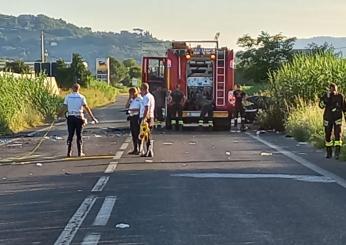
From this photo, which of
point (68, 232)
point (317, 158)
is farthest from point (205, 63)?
point (68, 232)

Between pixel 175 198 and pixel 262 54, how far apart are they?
50.3 meters

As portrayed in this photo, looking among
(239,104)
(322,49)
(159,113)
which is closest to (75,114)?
(159,113)

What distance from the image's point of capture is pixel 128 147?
22156 millimetres

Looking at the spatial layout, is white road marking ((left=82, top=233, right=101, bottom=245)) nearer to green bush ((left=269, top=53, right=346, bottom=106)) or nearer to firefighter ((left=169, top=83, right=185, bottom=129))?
firefighter ((left=169, top=83, right=185, bottom=129))

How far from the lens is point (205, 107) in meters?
30.5

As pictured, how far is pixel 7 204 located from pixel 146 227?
2923 millimetres

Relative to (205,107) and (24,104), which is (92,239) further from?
(24,104)

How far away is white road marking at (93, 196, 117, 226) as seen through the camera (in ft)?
32.1

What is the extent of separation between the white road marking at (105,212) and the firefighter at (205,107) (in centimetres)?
1884

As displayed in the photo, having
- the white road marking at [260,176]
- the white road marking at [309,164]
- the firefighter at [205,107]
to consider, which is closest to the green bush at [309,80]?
the firefighter at [205,107]

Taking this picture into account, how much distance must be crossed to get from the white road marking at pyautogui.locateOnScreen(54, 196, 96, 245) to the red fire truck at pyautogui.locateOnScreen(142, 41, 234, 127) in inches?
730

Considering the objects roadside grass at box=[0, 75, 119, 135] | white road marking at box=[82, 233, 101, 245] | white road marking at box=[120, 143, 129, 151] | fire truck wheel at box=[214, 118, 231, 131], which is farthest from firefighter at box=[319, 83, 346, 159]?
roadside grass at box=[0, 75, 119, 135]

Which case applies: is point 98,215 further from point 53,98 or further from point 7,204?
point 53,98

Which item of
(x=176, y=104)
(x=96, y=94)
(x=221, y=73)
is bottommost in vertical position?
(x=96, y=94)
